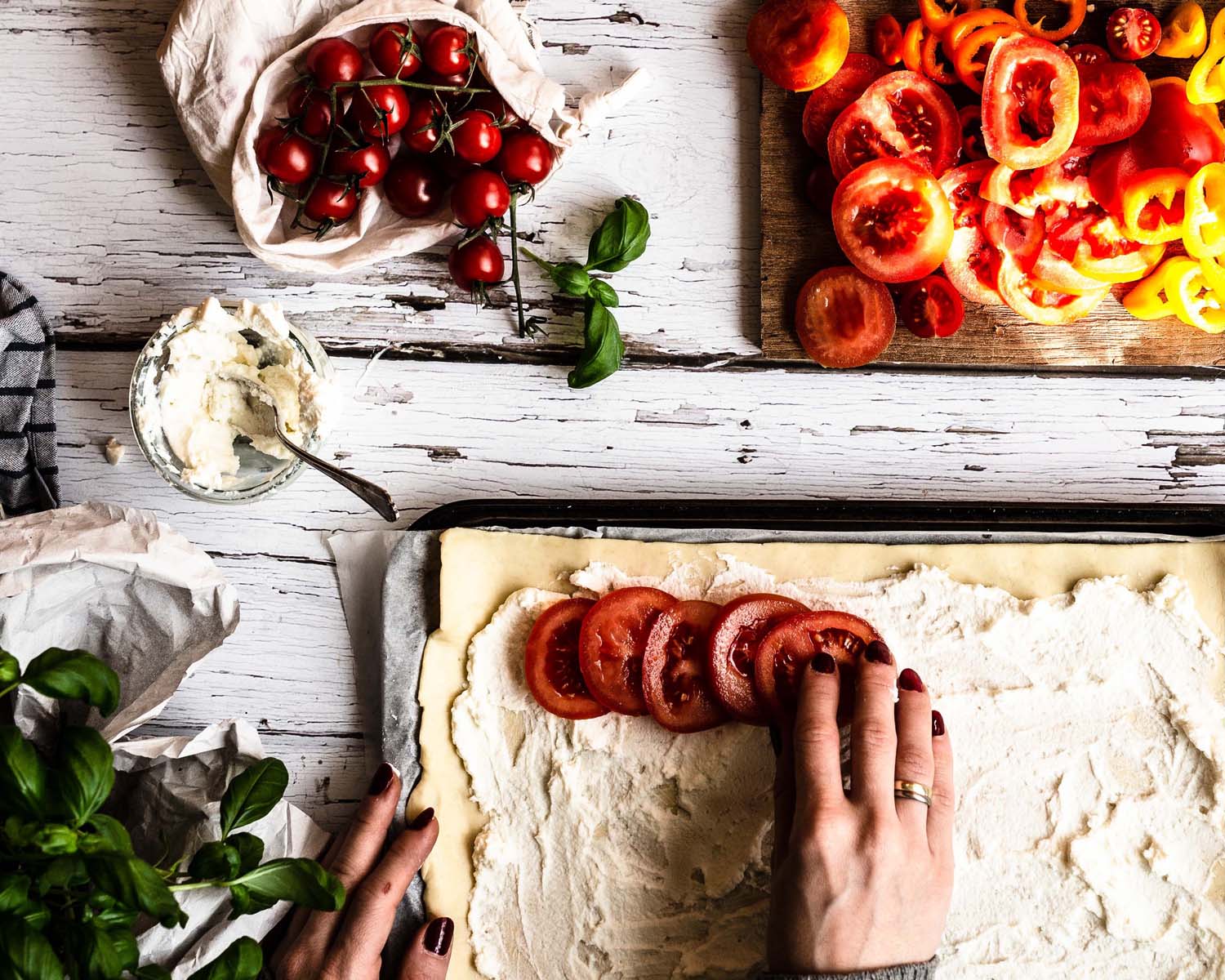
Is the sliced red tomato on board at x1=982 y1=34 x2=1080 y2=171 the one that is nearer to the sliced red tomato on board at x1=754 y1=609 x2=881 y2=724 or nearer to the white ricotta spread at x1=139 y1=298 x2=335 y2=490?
the sliced red tomato on board at x1=754 y1=609 x2=881 y2=724

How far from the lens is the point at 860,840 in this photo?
127 centimetres

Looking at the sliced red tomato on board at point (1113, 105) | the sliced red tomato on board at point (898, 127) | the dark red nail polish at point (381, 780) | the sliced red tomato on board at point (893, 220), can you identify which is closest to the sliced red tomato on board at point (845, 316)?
the sliced red tomato on board at point (893, 220)

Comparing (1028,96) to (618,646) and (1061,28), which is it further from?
(618,646)

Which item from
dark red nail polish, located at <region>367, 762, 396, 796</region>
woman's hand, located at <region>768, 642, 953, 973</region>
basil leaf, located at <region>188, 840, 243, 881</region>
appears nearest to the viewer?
basil leaf, located at <region>188, 840, 243, 881</region>

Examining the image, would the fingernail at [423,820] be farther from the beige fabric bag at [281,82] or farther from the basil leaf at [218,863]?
the beige fabric bag at [281,82]

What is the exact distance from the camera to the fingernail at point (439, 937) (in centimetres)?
134

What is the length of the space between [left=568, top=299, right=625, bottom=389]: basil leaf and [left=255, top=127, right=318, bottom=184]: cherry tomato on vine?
443mm

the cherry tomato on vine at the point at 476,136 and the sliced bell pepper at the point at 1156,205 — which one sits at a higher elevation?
the cherry tomato on vine at the point at 476,136

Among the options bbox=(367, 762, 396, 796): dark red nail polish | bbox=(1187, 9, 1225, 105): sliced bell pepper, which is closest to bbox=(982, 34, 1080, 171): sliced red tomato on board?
bbox=(1187, 9, 1225, 105): sliced bell pepper

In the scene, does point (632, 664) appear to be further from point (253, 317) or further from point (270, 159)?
point (270, 159)

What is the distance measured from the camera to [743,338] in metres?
1.46

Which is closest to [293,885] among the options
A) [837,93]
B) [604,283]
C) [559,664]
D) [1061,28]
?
[559,664]

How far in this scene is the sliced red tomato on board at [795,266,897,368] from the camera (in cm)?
138

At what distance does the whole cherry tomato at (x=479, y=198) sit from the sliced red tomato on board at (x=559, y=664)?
568 millimetres
